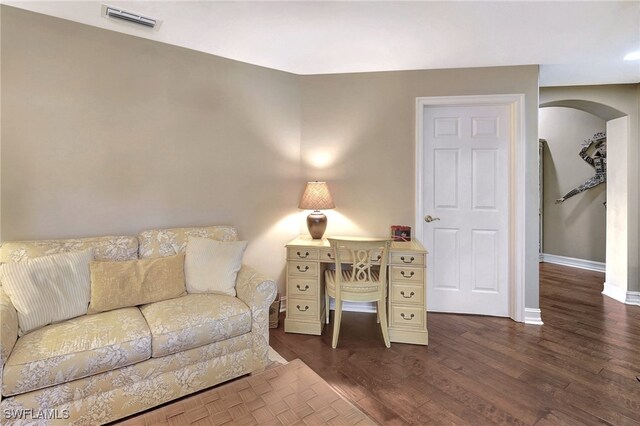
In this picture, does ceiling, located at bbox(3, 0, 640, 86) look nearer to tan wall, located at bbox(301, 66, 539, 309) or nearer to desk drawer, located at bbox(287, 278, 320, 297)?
tan wall, located at bbox(301, 66, 539, 309)

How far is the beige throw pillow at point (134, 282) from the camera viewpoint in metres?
1.76

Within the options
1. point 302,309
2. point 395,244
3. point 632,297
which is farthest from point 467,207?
point 632,297

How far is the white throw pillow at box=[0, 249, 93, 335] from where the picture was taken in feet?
4.98

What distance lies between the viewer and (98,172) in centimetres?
220

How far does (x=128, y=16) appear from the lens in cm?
204

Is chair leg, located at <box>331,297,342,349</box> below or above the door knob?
below

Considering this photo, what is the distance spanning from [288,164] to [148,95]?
1.35 metres

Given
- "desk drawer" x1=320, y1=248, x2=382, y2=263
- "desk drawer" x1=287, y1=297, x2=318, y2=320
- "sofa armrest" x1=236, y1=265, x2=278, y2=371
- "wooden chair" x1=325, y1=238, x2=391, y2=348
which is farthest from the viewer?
"desk drawer" x1=287, y1=297, x2=318, y2=320

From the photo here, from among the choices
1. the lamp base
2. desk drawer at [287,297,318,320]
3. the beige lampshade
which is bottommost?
desk drawer at [287,297,318,320]

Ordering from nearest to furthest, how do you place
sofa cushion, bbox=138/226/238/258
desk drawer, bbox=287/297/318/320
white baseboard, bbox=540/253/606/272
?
1. sofa cushion, bbox=138/226/238/258
2. desk drawer, bbox=287/297/318/320
3. white baseboard, bbox=540/253/606/272

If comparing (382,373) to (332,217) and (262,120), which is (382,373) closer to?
(332,217)

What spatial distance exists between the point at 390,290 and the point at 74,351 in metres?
2.03

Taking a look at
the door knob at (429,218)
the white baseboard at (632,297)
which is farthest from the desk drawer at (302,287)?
the white baseboard at (632,297)

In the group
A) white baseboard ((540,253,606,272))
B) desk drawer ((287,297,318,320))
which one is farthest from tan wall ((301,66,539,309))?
white baseboard ((540,253,606,272))
